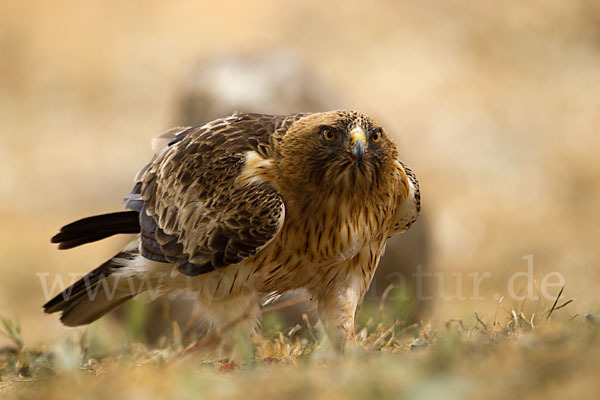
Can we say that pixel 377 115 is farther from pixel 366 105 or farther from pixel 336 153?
pixel 336 153

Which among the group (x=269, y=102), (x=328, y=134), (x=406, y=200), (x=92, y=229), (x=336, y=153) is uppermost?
(x=328, y=134)

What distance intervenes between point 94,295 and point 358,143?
2.44 meters

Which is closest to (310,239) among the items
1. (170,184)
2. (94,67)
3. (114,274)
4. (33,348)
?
(170,184)

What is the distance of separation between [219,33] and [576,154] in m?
11.1

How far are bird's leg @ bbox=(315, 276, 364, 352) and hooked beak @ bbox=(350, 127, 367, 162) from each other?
1069 mm

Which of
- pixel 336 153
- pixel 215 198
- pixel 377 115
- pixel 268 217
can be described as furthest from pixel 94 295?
pixel 377 115

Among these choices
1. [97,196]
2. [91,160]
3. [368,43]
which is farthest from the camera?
[368,43]

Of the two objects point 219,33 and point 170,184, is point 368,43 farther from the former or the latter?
point 170,184

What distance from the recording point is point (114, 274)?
557 cm

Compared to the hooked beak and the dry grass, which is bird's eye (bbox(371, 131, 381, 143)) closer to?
the hooked beak

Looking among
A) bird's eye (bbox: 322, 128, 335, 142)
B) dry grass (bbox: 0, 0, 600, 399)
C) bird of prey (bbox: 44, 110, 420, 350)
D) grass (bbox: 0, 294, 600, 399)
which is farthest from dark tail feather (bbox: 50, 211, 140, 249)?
grass (bbox: 0, 294, 600, 399)

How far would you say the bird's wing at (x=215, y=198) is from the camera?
475 centimetres

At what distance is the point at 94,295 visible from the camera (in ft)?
18.7

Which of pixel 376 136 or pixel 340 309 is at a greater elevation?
pixel 376 136
